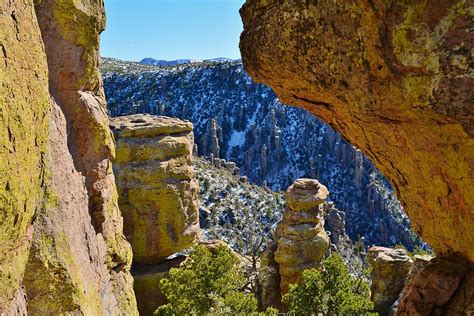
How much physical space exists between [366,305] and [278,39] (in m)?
16.3

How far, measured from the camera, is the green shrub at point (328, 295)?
66.8 feet

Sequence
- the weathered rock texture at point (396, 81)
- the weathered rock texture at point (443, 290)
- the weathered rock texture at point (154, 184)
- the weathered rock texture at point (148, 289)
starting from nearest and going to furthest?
1. the weathered rock texture at point (396, 81)
2. the weathered rock texture at point (443, 290)
3. the weathered rock texture at point (154, 184)
4. the weathered rock texture at point (148, 289)

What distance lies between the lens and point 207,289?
1995 cm

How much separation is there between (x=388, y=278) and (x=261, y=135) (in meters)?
104

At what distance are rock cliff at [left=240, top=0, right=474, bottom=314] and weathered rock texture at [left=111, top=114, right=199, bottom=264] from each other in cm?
1582

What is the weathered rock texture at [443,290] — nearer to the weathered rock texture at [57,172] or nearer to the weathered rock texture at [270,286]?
the weathered rock texture at [57,172]

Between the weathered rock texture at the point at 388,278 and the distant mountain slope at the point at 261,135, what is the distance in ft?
236

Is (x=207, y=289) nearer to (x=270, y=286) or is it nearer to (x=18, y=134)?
(x=270, y=286)

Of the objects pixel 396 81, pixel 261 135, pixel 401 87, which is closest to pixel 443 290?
pixel 401 87

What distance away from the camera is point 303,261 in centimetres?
2962

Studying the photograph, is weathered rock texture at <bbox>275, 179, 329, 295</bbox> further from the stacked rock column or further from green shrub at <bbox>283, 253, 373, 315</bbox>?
green shrub at <bbox>283, 253, 373, 315</bbox>

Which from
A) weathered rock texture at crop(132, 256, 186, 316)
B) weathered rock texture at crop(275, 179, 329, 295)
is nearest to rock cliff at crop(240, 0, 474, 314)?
weathered rock texture at crop(132, 256, 186, 316)

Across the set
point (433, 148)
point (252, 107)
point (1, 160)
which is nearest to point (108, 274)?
point (1, 160)

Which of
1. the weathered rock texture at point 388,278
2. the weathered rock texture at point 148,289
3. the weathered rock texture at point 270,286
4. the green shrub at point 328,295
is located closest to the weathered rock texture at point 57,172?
the green shrub at point 328,295
